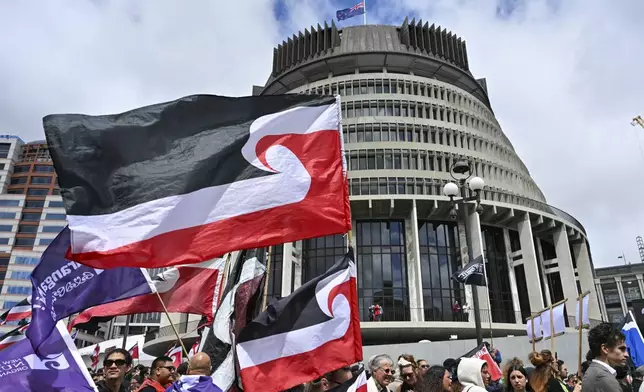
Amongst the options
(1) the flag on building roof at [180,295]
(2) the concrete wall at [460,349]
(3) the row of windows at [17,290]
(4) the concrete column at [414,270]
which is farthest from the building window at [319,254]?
(3) the row of windows at [17,290]

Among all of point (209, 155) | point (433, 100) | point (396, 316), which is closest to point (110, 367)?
point (209, 155)

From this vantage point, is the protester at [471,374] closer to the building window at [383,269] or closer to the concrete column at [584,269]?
the building window at [383,269]

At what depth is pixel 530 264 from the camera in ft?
127

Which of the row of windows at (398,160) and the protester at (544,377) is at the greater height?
the row of windows at (398,160)

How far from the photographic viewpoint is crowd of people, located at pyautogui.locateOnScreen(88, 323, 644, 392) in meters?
3.94

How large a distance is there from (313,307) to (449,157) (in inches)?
1610

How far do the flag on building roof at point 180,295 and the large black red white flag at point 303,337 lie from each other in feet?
9.42

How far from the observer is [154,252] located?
476 centimetres

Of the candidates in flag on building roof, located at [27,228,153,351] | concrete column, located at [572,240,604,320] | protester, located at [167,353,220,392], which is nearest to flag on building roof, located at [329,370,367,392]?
protester, located at [167,353,220,392]

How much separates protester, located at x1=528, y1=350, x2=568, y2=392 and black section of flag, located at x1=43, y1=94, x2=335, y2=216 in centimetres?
387

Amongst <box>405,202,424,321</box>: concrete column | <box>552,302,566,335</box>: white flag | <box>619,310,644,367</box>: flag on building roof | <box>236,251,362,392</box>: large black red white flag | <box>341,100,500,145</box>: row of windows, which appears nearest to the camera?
<box>236,251,362,392</box>: large black red white flag

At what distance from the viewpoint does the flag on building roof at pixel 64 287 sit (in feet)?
18.1

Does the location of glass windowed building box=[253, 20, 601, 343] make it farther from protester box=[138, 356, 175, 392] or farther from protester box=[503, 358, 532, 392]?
protester box=[138, 356, 175, 392]

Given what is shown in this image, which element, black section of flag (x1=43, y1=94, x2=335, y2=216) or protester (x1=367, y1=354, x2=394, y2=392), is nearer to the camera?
black section of flag (x1=43, y1=94, x2=335, y2=216)
